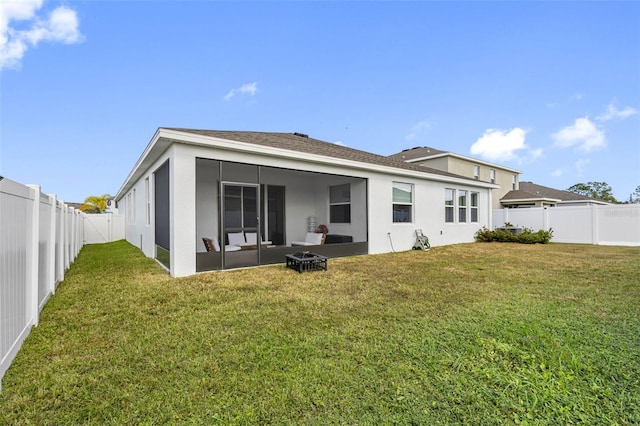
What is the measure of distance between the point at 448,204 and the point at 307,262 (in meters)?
8.80

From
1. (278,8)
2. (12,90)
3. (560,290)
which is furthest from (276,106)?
(560,290)

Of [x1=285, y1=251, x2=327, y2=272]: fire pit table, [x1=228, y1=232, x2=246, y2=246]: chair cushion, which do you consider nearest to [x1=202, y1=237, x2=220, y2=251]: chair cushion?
[x1=228, y1=232, x2=246, y2=246]: chair cushion

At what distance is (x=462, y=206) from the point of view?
13.7m

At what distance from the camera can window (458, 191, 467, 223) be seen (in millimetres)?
13586

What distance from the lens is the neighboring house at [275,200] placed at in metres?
6.33

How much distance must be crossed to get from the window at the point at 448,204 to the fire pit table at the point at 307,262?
788 centimetres

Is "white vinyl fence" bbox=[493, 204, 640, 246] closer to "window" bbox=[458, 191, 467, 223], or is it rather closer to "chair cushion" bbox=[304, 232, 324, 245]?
"window" bbox=[458, 191, 467, 223]

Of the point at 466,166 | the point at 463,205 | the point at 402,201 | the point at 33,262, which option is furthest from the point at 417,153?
the point at 33,262

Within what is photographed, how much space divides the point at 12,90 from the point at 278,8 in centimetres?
1062

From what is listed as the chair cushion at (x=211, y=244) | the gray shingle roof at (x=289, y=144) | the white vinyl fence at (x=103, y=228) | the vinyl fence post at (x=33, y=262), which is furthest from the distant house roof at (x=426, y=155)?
the vinyl fence post at (x=33, y=262)

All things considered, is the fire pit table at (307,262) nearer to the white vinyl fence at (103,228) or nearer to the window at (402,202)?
the window at (402,202)

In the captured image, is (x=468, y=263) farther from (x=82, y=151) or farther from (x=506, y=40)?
(x=82, y=151)

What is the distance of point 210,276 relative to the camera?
620cm

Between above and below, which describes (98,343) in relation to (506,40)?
below
